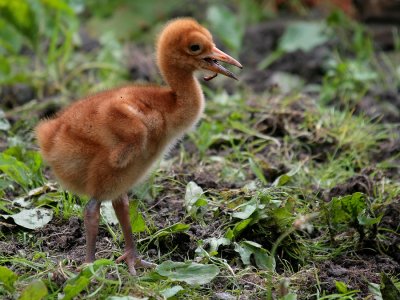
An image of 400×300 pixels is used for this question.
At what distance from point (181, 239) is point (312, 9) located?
4946 millimetres

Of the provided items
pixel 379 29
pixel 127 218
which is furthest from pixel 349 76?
pixel 127 218

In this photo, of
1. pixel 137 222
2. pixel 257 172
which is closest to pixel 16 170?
pixel 137 222

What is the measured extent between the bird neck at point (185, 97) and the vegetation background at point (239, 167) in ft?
1.71

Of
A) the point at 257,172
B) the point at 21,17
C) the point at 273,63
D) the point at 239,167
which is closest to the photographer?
the point at 257,172

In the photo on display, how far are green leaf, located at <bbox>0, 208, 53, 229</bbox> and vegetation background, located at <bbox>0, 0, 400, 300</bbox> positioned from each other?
1 centimetres

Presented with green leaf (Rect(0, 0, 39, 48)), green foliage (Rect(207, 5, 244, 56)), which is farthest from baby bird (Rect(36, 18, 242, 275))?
green foliage (Rect(207, 5, 244, 56))

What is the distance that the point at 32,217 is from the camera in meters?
4.10

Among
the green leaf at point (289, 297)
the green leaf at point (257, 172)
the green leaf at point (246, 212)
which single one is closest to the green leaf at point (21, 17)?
the green leaf at point (257, 172)

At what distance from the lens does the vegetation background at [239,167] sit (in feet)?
12.0

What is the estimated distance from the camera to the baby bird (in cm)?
347

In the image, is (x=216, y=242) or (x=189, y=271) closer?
(x=189, y=271)

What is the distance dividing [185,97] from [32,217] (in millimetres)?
1021

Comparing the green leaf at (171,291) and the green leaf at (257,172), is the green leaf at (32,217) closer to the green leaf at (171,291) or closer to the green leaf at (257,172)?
the green leaf at (171,291)

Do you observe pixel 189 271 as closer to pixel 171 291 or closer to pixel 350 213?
pixel 171 291
